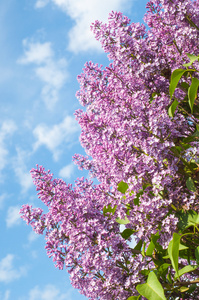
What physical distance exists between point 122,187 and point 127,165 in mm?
316

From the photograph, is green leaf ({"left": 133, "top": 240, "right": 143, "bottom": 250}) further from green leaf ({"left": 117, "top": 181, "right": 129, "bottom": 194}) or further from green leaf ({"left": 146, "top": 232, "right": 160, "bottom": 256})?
green leaf ({"left": 117, "top": 181, "right": 129, "bottom": 194})

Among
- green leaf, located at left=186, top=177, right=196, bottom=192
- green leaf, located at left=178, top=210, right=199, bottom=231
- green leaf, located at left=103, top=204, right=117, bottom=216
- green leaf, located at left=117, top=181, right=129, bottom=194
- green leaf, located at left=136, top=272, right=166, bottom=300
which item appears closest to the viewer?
green leaf, located at left=136, top=272, right=166, bottom=300

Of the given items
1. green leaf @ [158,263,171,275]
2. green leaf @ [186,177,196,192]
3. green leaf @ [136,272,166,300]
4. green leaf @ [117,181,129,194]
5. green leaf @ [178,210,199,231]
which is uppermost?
green leaf @ [117,181,129,194]

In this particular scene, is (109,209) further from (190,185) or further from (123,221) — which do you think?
(190,185)

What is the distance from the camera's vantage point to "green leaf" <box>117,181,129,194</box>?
305 cm

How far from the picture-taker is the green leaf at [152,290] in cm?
260

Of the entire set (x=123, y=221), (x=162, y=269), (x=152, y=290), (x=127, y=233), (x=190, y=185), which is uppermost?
(x=123, y=221)

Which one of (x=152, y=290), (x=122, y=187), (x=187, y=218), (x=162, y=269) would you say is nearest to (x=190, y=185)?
(x=187, y=218)

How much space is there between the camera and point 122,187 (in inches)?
121

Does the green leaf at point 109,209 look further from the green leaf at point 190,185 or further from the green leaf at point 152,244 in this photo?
the green leaf at point 190,185

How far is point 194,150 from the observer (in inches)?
114

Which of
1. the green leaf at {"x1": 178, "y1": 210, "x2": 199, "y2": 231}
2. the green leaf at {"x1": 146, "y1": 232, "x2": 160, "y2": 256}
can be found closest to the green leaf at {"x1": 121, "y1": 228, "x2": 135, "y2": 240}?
the green leaf at {"x1": 146, "y1": 232, "x2": 160, "y2": 256}

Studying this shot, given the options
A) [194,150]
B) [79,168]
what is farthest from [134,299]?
[79,168]

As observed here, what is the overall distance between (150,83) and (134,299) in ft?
6.07
